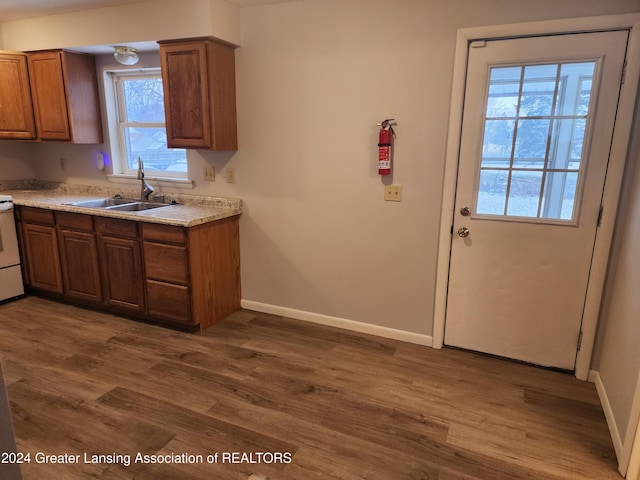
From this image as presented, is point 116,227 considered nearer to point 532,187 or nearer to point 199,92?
point 199,92

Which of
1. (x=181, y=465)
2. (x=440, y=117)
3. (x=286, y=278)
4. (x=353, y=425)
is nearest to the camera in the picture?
(x=181, y=465)

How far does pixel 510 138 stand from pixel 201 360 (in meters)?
2.44

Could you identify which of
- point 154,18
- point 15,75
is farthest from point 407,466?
point 15,75

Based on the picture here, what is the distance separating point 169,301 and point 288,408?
1387mm

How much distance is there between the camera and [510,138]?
2.53 meters

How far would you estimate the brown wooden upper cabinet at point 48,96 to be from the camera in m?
3.68

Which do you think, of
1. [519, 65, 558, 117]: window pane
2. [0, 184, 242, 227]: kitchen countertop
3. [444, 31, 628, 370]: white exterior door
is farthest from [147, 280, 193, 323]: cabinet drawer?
[519, 65, 558, 117]: window pane

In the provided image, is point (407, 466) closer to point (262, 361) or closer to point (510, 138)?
point (262, 361)

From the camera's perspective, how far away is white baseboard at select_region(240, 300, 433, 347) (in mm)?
3027

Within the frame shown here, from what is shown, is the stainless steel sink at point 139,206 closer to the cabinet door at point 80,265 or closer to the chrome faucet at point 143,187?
the chrome faucet at point 143,187

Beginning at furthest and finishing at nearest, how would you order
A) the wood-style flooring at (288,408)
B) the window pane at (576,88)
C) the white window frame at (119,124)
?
the white window frame at (119,124), the window pane at (576,88), the wood-style flooring at (288,408)

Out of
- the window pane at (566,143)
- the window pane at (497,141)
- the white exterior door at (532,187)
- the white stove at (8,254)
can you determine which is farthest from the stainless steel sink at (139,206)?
Answer: the window pane at (566,143)

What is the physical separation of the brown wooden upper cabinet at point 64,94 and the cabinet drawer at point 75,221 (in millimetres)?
→ 790

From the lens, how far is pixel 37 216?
3.61 meters
